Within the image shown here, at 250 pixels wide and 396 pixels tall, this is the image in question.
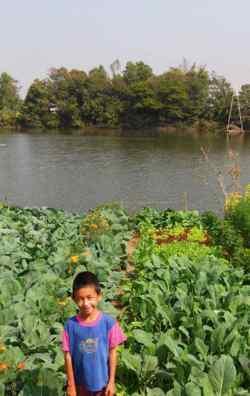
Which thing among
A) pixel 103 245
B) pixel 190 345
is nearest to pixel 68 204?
pixel 103 245

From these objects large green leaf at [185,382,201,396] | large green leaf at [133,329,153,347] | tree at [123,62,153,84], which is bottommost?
large green leaf at [133,329,153,347]

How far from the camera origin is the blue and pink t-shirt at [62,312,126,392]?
2967 mm

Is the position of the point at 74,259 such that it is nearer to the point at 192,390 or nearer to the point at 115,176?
the point at 192,390

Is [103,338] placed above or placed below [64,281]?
above

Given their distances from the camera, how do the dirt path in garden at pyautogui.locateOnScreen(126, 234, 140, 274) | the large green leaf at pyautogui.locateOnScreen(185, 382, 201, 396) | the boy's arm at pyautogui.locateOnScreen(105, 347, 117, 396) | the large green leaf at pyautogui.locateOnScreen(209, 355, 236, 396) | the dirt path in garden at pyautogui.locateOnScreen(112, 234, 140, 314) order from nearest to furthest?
the boy's arm at pyautogui.locateOnScreen(105, 347, 117, 396), the large green leaf at pyautogui.locateOnScreen(185, 382, 201, 396), the large green leaf at pyautogui.locateOnScreen(209, 355, 236, 396), the dirt path in garden at pyautogui.locateOnScreen(112, 234, 140, 314), the dirt path in garden at pyautogui.locateOnScreen(126, 234, 140, 274)

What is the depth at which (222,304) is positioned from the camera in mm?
4922

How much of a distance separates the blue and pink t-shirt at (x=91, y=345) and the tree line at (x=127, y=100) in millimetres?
58185

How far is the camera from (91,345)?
2967mm

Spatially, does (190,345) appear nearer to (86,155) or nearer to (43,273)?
(43,273)

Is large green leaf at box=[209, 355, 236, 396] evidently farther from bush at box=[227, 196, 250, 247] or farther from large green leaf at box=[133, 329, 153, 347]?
bush at box=[227, 196, 250, 247]

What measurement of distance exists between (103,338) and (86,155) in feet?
103

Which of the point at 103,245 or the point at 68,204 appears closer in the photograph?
the point at 103,245

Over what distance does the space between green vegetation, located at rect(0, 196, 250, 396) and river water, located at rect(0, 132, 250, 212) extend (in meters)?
6.15

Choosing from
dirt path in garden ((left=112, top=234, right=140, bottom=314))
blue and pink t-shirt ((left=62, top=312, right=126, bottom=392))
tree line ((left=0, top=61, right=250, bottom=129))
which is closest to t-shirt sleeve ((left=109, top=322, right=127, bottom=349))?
blue and pink t-shirt ((left=62, top=312, right=126, bottom=392))
